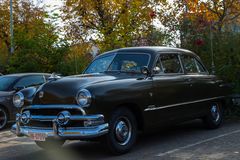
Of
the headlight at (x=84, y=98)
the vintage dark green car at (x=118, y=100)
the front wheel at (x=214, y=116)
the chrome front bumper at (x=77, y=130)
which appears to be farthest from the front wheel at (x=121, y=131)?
the front wheel at (x=214, y=116)

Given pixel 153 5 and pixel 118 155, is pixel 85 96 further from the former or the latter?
pixel 153 5

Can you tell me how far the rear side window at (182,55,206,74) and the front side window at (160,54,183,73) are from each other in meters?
0.24

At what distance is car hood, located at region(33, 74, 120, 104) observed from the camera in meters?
7.09

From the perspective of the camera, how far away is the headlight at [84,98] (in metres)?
6.90

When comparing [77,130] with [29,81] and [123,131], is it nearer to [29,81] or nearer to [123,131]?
[123,131]

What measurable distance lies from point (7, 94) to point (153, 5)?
11185 millimetres

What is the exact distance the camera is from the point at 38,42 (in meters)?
18.0

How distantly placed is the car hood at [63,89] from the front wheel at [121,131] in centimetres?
66

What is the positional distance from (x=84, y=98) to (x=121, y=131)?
90cm

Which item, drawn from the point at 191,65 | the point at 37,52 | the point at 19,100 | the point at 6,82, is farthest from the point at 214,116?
the point at 37,52

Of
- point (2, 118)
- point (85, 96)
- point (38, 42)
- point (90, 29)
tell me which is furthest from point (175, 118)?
point (90, 29)

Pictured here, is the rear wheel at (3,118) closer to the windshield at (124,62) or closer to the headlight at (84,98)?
the windshield at (124,62)

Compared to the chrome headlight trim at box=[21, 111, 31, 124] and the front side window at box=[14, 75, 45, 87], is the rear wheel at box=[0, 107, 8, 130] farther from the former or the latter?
the chrome headlight trim at box=[21, 111, 31, 124]

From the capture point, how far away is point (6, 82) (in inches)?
476
